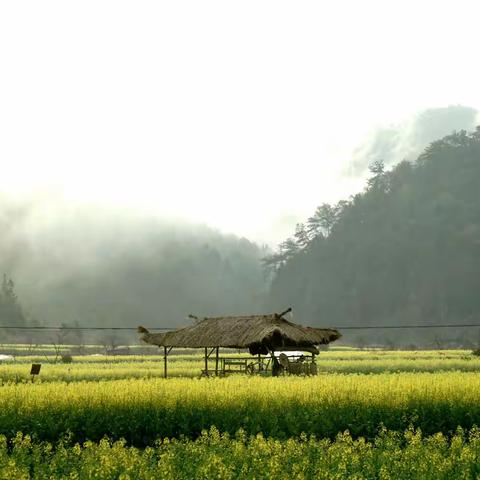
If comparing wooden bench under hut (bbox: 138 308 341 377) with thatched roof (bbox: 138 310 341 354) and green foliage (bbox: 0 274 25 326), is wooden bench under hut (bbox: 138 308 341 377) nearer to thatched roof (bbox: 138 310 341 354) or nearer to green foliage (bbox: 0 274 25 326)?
thatched roof (bbox: 138 310 341 354)

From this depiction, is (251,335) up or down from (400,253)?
down

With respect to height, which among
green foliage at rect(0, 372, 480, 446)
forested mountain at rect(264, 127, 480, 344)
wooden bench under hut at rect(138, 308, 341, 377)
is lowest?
green foliage at rect(0, 372, 480, 446)

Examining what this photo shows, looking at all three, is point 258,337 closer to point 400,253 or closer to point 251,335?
point 251,335

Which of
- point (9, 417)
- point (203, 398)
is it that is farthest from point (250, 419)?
point (9, 417)

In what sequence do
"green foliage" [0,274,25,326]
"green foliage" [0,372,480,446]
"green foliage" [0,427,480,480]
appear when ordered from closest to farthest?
"green foliage" [0,427,480,480], "green foliage" [0,372,480,446], "green foliage" [0,274,25,326]

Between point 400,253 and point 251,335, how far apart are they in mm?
111579

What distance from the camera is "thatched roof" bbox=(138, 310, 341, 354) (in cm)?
4034

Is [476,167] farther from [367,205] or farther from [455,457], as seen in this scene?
[455,457]

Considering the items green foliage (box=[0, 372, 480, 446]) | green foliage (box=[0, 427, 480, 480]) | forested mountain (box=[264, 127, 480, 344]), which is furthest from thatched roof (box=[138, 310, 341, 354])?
forested mountain (box=[264, 127, 480, 344])

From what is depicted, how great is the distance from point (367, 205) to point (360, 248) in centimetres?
1232

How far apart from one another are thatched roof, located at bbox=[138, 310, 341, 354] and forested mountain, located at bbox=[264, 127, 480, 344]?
9659cm

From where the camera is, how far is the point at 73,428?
22875mm

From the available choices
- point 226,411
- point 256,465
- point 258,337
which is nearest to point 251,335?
point 258,337

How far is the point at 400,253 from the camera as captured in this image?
488 feet
